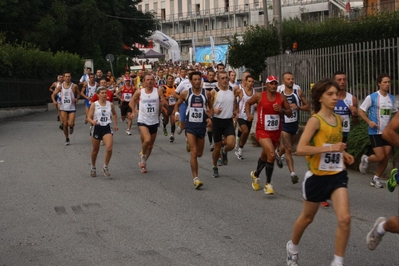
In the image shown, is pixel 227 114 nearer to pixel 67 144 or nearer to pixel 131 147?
pixel 131 147

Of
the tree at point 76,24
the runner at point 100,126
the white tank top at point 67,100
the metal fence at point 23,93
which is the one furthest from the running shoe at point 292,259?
the tree at point 76,24

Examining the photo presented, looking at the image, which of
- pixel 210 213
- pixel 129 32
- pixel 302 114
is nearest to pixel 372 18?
pixel 302 114

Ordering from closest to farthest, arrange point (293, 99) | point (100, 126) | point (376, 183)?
point (376, 183)
point (293, 99)
point (100, 126)

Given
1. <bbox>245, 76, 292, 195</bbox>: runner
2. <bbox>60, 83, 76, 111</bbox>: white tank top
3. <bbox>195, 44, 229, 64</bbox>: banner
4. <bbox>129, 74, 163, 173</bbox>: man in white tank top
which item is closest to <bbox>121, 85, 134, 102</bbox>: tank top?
<bbox>60, 83, 76, 111</bbox>: white tank top

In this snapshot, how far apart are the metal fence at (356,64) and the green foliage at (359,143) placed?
1318 millimetres

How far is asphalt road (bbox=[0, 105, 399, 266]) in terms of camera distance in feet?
24.0

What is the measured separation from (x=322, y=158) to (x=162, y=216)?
3421 mm

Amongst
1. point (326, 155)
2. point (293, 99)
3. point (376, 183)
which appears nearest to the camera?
point (326, 155)

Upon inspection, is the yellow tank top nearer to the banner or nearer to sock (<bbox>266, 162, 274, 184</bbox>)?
sock (<bbox>266, 162, 274, 184</bbox>)

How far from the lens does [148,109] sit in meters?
13.9

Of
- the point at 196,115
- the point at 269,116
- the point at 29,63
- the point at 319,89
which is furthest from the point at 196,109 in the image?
the point at 29,63

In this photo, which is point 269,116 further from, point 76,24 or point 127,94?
point 76,24

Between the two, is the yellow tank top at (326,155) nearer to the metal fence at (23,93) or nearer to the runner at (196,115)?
the runner at (196,115)

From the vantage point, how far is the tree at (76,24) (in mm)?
45781
